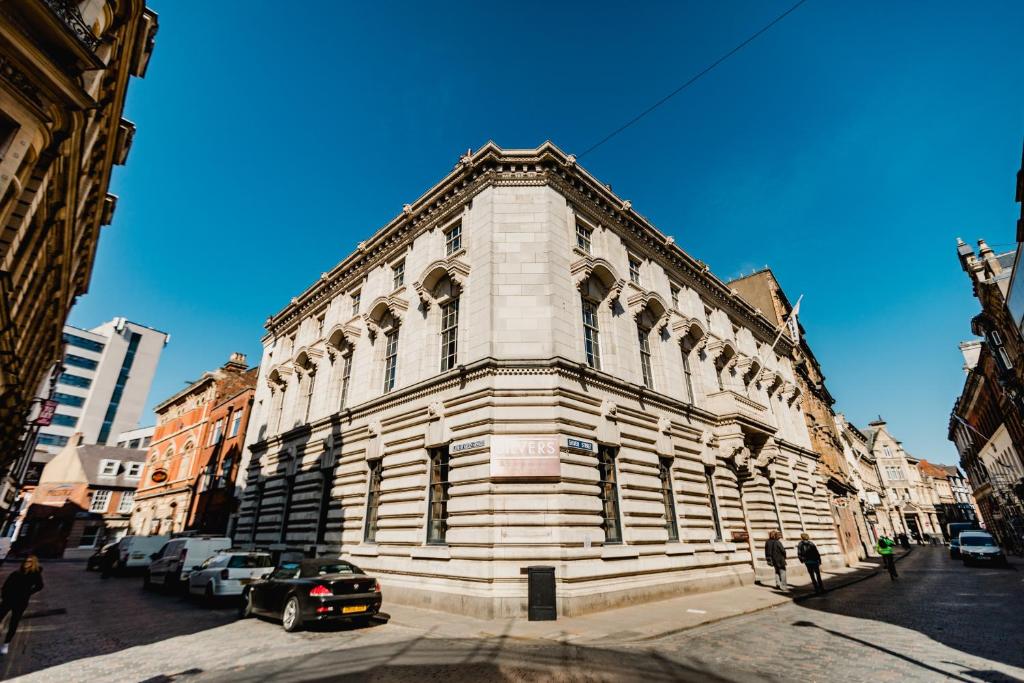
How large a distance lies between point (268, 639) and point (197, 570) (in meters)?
8.66

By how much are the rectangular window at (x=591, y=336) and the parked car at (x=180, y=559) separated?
647 inches

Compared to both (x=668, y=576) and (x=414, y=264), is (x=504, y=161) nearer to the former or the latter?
(x=414, y=264)

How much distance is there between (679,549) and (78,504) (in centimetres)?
6021

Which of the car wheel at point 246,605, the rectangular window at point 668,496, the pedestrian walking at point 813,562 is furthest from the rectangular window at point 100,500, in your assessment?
the pedestrian walking at point 813,562

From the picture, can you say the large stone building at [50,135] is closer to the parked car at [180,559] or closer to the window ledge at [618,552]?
the parked car at [180,559]

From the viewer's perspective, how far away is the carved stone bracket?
53.4ft

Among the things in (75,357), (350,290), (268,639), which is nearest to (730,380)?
(350,290)

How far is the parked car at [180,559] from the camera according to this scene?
17.6 m

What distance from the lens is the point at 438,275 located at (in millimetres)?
17391

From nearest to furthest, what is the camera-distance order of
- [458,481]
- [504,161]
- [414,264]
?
[458,481], [504,161], [414,264]

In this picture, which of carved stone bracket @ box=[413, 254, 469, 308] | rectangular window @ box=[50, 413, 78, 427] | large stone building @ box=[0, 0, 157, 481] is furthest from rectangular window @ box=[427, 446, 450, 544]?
rectangular window @ box=[50, 413, 78, 427]

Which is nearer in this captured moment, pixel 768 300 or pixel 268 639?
pixel 268 639

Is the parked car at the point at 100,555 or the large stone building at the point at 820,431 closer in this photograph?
the parked car at the point at 100,555

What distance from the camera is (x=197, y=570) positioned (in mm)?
15719
